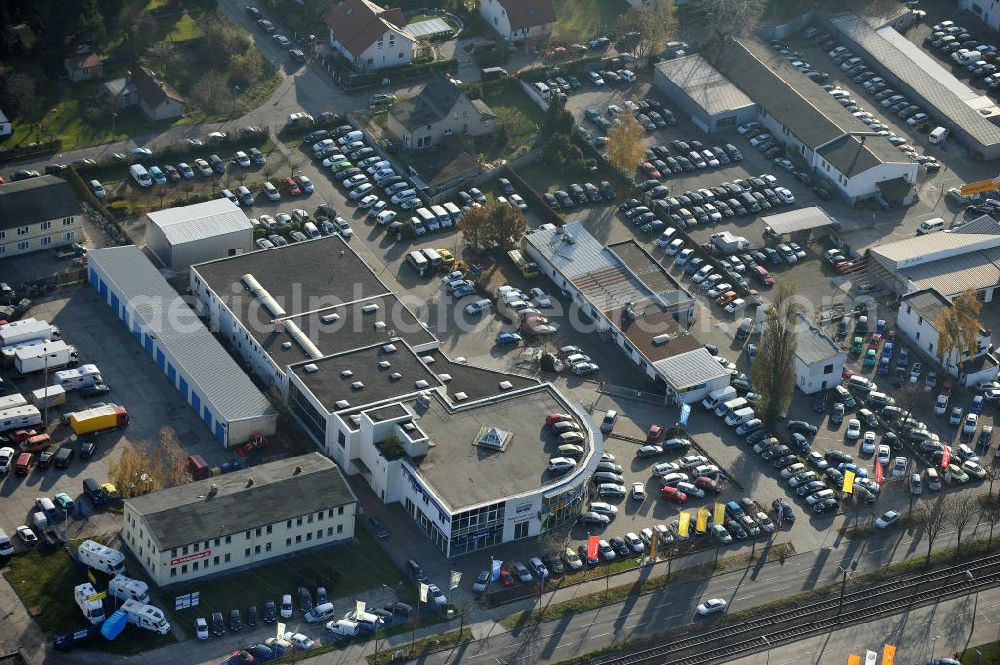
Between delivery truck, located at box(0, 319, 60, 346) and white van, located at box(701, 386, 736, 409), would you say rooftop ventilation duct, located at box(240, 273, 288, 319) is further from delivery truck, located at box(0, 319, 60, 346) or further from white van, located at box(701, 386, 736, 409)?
white van, located at box(701, 386, 736, 409)

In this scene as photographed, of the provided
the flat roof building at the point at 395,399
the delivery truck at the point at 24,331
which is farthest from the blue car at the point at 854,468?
the delivery truck at the point at 24,331

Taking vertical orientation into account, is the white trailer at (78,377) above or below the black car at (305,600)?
below

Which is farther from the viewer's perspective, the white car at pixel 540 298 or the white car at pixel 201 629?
the white car at pixel 540 298

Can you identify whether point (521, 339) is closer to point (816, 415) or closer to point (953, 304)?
point (816, 415)

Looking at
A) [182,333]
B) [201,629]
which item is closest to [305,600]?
[201,629]

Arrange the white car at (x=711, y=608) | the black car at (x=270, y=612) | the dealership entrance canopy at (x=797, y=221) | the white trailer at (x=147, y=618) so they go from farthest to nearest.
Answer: the dealership entrance canopy at (x=797, y=221)
the white car at (x=711, y=608)
the black car at (x=270, y=612)
the white trailer at (x=147, y=618)

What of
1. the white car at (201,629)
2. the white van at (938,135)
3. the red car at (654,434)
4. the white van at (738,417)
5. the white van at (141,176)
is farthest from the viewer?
the white van at (938,135)

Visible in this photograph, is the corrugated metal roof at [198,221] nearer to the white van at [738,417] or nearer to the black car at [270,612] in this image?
the black car at [270,612]
